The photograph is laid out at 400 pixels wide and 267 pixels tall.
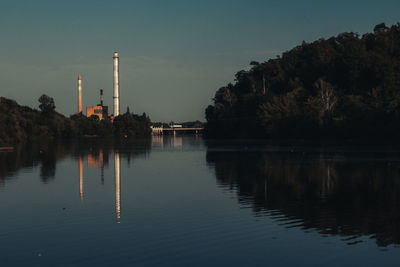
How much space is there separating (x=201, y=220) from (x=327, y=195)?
9921mm

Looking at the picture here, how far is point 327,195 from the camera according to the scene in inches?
1168

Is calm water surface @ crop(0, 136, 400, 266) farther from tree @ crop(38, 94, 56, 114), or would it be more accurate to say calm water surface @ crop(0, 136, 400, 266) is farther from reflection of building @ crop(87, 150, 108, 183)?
tree @ crop(38, 94, 56, 114)

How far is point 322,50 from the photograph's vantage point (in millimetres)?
154375

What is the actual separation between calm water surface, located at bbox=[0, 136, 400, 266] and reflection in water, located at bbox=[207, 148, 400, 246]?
60 mm

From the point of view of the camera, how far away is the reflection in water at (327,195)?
21125mm

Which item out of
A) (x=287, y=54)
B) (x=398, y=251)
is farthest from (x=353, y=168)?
(x=287, y=54)

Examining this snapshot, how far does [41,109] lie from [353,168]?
143414 millimetres

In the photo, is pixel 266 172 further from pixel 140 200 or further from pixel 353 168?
pixel 140 200

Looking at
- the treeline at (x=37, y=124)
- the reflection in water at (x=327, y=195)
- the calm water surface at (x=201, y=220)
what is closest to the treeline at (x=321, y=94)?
the treeline at (x=37, y=124)

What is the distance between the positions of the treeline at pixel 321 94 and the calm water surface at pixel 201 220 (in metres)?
69.1

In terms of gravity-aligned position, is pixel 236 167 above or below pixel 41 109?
below

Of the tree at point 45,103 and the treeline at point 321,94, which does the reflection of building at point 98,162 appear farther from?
the tree at point 45,103

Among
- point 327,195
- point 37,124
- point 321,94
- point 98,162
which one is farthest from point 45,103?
point 327,195

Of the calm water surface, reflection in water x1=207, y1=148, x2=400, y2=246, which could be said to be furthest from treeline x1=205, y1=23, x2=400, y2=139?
the calm water surface
